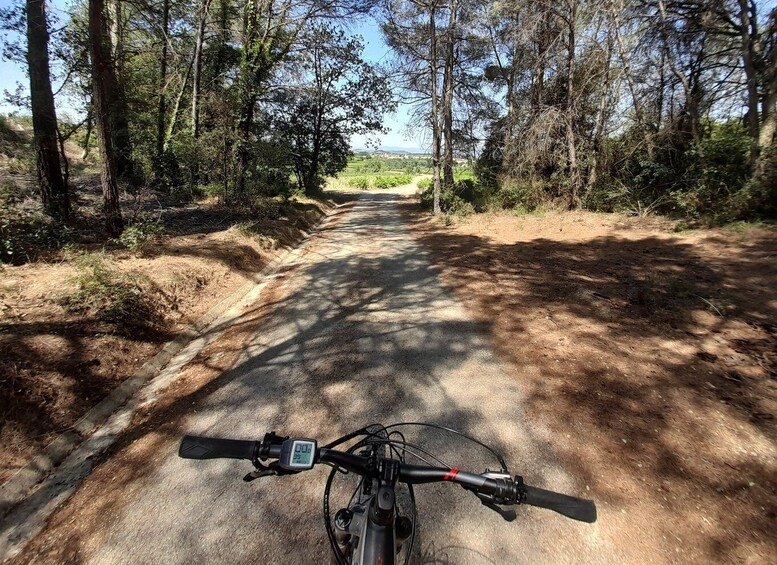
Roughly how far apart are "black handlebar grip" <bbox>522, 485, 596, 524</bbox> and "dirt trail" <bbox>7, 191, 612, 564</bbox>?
0.98 meters

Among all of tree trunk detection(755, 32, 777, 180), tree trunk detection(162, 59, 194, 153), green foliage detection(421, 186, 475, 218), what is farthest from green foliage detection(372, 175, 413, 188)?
tree trunk detection(755, 32, 777, 180)

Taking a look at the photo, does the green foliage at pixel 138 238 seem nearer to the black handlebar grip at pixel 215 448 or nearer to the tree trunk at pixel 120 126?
the black handlebar grip at pixel 215 448

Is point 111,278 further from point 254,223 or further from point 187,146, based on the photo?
A: point 187,146

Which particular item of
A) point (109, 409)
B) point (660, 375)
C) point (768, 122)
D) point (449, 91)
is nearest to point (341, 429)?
point (109, 409)

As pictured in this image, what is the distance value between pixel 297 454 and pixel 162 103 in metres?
18.0

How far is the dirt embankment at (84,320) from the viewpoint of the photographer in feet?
9.55

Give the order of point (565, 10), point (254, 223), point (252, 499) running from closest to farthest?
point (252, 499) → point (254, 223) → point (565, 10)

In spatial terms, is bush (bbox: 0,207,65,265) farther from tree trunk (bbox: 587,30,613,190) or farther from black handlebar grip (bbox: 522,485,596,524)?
tree trunk (bbox: 587,30,613,190)

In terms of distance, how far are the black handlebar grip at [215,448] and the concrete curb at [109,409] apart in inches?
72.0

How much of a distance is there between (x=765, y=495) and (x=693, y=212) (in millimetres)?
8983

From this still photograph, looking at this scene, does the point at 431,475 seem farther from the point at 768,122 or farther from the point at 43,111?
the point at 768,122

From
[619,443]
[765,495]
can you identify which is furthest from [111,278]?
[765,495]

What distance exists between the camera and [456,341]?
4.32 metres

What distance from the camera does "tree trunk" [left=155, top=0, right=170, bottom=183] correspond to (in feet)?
39.8
